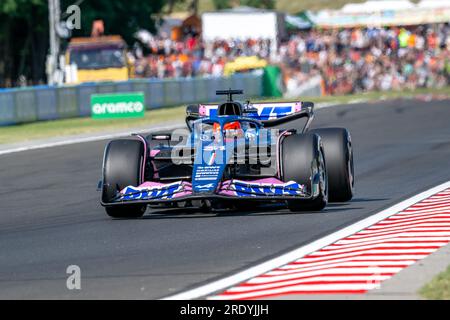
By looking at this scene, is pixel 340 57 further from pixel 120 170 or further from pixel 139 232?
pixel 139 232

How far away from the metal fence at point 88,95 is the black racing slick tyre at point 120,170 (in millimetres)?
19138

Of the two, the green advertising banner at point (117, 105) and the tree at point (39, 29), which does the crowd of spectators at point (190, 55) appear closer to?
the tree at point (39, 29)

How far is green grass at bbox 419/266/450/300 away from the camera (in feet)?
23.3

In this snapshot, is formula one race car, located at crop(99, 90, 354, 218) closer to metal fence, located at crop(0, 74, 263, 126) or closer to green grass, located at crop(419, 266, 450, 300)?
green grass, located at crop(419, 266, 450, 300)

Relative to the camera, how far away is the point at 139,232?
11625mm

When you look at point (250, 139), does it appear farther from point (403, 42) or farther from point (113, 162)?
point (403, 42)

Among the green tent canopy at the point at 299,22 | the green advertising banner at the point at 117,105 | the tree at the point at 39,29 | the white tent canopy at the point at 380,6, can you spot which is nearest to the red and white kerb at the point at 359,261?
the green advertising banner at the point at 117,105

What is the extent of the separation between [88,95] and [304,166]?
24.7 metres

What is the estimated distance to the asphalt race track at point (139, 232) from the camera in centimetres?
872

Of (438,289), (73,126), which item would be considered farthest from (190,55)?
(438,289)

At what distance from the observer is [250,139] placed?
13.0m

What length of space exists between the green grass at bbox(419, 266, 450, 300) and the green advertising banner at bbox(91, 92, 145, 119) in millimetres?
27401

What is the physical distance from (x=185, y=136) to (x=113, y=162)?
153 cm
